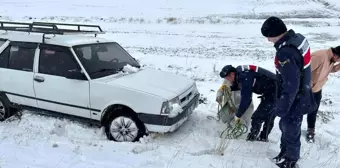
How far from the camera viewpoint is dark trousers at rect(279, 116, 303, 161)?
4191 millimetres

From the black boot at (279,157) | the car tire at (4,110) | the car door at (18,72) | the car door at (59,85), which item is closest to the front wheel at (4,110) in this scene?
the car tire at (4,110)

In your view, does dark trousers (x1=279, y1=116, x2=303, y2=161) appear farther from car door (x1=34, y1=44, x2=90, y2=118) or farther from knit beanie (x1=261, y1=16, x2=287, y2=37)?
car door (x1=34, y1=44, x2=90, y2=118)

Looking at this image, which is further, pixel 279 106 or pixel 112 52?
pixel 112 52

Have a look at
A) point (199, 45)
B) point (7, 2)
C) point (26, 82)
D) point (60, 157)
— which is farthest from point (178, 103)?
point (7, 2)

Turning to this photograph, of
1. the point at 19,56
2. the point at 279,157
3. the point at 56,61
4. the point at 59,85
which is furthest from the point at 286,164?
the point at 19,56

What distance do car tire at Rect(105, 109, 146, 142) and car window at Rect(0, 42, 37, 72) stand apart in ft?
6.17

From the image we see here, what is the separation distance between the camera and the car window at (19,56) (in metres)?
6.03

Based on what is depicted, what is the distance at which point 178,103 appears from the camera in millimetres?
5254

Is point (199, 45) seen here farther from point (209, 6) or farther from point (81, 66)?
point (209, 6)

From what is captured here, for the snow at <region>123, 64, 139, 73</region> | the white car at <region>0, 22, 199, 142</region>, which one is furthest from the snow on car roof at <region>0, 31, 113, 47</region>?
the snow at <region>123, 64, 139, 73</region>

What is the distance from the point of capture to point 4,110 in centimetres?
632

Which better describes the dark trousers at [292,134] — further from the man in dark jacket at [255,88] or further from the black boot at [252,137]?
the black boot at [252,137]

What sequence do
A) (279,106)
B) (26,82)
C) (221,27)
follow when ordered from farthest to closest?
(221,27), (26,82), (279,106)

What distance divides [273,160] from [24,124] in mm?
4080
